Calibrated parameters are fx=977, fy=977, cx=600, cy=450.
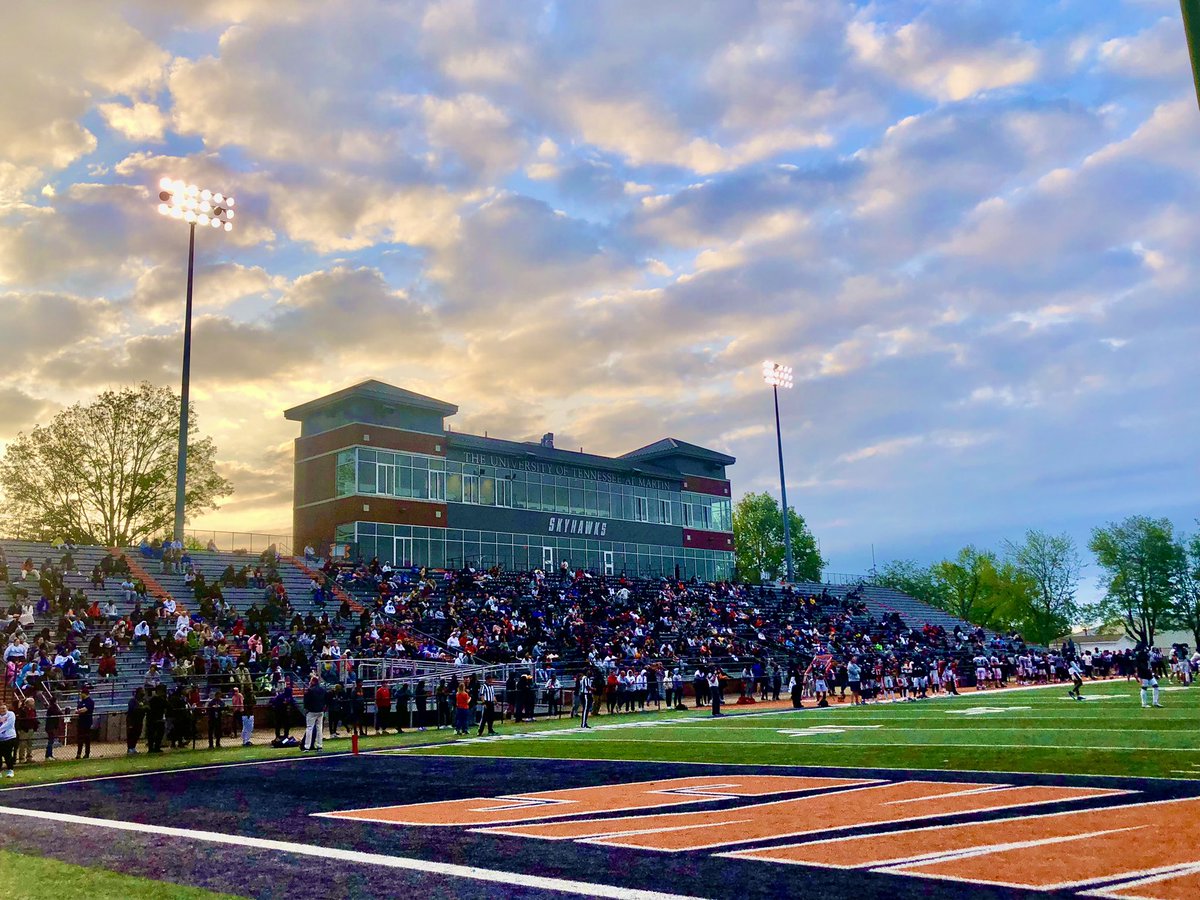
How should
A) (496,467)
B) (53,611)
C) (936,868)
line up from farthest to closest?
(496,467) < (53,611) < (936,868)

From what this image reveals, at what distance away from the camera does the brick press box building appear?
177 ft

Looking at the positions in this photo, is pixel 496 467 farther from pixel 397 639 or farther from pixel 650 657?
pixel 397 639

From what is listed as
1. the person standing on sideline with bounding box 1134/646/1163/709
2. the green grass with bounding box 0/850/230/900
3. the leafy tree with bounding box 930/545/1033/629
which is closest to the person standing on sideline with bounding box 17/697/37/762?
the green grass with bounding box 0/850/230/900

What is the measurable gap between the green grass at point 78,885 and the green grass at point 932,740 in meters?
10.5

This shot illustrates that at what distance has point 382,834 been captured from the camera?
10617 mm

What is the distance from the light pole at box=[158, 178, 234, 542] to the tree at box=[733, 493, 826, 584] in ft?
256

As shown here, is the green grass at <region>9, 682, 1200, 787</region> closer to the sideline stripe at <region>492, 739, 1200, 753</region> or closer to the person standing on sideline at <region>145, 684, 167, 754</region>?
the sideline stripe at <region>492, 739, 1200, 753</region>

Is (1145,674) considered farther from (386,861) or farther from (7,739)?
(7,739)

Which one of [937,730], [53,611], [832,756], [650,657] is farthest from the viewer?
[650,657]

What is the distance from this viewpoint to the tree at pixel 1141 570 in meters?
84.2

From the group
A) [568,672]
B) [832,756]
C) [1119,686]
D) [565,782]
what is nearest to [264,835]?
[565,782]

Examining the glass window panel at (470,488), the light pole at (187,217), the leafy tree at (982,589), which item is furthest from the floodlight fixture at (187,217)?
the leafy tree at (982,589)

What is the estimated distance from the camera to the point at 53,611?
30250 mm

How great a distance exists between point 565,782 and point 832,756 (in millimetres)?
5104
